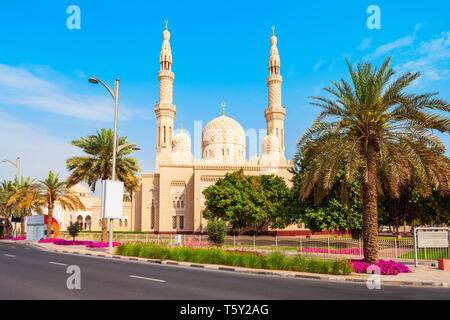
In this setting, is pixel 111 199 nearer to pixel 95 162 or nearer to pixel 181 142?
pixel 95 162

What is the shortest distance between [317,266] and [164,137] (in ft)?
145

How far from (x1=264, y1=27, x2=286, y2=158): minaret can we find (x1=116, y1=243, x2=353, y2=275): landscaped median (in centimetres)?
4011

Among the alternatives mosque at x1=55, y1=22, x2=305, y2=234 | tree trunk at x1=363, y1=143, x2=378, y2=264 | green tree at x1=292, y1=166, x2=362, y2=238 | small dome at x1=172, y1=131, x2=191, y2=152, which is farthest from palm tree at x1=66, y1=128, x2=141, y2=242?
small dome at x1=172, y1=131, x2=191, y2=152

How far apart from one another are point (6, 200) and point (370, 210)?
1693 inches

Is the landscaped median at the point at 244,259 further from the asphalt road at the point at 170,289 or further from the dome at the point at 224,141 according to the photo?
the dome at the point at 224,141

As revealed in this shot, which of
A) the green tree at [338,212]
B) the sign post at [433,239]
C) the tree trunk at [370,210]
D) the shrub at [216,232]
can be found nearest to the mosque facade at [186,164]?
the green tree at [338,212]

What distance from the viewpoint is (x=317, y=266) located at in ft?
45.6

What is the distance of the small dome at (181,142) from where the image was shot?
193ft

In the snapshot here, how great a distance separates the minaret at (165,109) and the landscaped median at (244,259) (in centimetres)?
3567

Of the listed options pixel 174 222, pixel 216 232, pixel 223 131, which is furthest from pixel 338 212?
pixel 223 131
